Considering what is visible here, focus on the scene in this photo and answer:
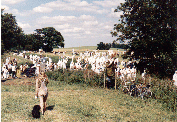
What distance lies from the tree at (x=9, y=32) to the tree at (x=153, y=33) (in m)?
29.0

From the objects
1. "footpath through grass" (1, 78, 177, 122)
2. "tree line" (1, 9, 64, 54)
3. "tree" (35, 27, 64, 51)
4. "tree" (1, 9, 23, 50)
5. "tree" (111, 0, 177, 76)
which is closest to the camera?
"footpath through grass" (1, 78, 177, 122)

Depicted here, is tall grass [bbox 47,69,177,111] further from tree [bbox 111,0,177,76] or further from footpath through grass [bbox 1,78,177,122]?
tree [bbox 111,0,177,76]

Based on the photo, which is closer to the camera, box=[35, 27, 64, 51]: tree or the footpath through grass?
the footpath through grass

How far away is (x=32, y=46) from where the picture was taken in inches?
2509

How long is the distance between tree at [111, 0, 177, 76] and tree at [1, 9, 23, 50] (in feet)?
95.1

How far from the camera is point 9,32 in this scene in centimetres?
4334

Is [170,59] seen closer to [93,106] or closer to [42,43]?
[93,106]

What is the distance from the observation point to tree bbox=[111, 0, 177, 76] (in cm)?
1984

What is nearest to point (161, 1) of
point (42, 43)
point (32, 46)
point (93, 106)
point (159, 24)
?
point (159, 24)

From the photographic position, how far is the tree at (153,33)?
781 inches

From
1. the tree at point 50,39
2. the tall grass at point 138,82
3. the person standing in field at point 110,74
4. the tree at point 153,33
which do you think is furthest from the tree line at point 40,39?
the person standing in field at point 110,74

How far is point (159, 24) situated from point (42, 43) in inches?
1832

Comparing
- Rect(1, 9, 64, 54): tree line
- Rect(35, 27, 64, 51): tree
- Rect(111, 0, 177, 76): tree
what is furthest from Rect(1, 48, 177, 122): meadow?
Rect(35, 27, 64, 51): tree

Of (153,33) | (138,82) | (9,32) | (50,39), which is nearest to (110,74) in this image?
(138,82)
